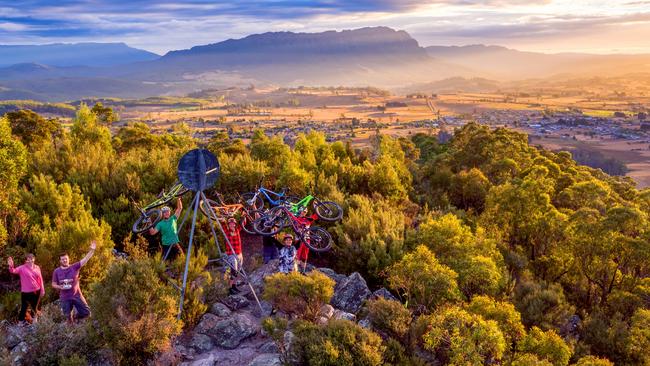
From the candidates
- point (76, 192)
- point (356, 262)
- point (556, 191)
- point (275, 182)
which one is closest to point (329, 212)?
point (356, 262)

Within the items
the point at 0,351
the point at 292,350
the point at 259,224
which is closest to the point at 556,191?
the point at 259,224

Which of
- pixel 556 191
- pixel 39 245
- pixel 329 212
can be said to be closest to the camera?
pixel 39 245

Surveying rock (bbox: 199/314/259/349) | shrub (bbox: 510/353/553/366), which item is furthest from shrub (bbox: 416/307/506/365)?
rock (bbox: 199/314/259/349)

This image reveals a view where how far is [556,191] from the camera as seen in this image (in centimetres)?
2306

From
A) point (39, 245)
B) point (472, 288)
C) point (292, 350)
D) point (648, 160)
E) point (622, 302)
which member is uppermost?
point (39, 245)

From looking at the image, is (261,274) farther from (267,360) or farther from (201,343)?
(267,360)

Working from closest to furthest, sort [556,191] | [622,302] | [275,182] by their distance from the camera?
[622,302] → [275,182] → [556,191]

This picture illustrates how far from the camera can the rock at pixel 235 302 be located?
983 centimetres

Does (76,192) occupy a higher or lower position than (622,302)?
higher

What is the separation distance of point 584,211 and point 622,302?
9.08ft

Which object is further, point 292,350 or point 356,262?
point 356,262

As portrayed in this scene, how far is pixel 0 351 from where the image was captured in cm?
685

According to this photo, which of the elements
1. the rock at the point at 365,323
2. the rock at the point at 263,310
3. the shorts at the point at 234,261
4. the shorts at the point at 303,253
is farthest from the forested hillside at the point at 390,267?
the shorts at the point at 303,253

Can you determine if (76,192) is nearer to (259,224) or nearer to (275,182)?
(259,224)
